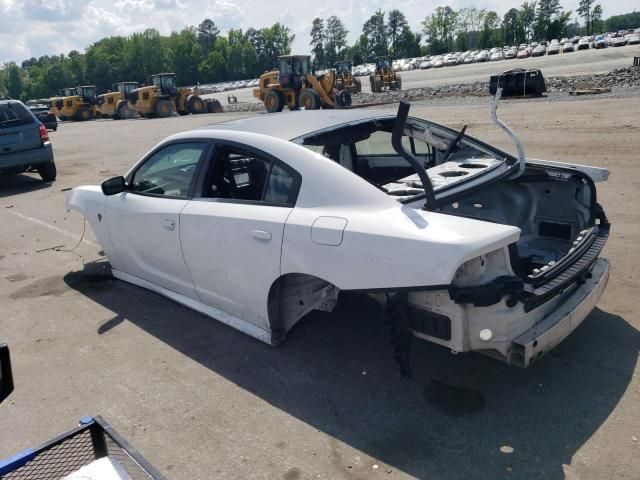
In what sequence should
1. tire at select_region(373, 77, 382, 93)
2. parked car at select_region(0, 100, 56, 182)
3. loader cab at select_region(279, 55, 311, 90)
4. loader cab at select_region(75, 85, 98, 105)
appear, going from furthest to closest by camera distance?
1. loader cab at select_region(75, 85, 98, 105)
2. tire at select_region(373, 77, 382, 93)
3. loader cab at select_region(279, 55, 311, 90)
4. parked car at select_region(0, 100, 56, 182)

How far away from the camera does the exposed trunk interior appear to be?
153 inches

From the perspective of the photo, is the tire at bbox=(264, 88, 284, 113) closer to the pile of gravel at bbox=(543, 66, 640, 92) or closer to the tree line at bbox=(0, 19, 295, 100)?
the pile of gravel at bbox=(543, 66, 640, 92)

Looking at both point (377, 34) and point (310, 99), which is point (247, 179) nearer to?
point (310, 99)

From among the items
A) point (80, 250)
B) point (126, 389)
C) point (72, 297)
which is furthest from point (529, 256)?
point (80, 250)

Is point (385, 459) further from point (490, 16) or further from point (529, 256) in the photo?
point (490, 16)

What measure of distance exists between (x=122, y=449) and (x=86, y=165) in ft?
45.2

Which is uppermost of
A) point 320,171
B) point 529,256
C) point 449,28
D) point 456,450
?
point 449,28

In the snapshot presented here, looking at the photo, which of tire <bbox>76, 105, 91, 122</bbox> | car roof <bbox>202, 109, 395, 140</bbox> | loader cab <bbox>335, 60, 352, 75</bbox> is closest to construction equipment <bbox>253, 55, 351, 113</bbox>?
loader cab <bbox>335, 60, 352, 75</bbox>

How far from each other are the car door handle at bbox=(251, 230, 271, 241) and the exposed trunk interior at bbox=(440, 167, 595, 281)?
4.39ft

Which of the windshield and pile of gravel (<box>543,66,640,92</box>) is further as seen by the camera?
pile of gravel (<box>543,66,640,92</box>)

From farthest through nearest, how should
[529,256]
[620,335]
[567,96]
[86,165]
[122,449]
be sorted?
[567,96] → [86,165] → [529,256] → [620,335] → [122,449]

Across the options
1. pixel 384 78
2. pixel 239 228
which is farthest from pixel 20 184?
pixel 384 78

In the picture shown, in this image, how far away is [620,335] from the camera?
3.61 m

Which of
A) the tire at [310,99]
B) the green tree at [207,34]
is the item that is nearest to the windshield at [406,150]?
the tire at [310,99]
